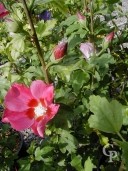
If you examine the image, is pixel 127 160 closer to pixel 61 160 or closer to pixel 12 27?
pixel 12 27

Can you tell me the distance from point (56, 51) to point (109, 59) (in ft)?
1.21

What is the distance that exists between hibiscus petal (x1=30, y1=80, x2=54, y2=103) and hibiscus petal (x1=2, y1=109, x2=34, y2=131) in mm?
91

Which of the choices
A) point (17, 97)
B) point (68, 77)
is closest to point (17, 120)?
point (17, 97)

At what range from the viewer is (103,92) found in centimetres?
142

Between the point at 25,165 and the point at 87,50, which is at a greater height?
the point at 87,50

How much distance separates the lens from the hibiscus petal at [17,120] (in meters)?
1.06

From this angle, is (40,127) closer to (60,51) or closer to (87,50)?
(60,51)

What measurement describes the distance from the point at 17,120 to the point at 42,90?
0.13m

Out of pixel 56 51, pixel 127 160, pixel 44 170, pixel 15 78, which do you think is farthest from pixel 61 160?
pixel 127 160

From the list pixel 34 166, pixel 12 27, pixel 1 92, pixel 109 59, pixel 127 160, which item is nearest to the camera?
pixel 127 160

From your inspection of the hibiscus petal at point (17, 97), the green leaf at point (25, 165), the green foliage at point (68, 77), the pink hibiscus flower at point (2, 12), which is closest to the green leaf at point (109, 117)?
the green foliage at point (68, 77)

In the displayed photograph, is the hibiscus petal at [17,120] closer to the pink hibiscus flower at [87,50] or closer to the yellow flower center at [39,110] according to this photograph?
the yellow flower center at [39,110]

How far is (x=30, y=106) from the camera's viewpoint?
113cm

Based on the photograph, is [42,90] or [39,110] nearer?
[42,90]
